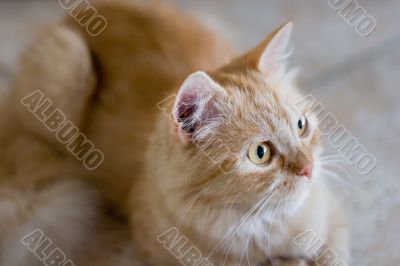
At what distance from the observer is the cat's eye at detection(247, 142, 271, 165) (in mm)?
1217

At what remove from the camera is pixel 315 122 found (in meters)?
1.36

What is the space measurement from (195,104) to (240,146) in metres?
0.14

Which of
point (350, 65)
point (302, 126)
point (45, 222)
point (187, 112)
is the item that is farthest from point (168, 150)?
point (350, 65)

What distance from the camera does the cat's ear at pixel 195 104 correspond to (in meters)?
1.15

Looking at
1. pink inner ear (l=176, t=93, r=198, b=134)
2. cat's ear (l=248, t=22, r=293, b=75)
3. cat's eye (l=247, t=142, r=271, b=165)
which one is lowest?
pink inner ear (l=176, t=93, r=198, b=134)

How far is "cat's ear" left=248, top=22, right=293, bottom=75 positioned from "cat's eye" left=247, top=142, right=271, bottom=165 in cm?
23

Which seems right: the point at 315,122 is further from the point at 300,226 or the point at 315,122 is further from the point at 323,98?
the point at 323,98

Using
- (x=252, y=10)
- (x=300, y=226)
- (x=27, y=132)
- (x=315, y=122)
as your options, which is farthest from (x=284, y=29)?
(x=252, y=10)

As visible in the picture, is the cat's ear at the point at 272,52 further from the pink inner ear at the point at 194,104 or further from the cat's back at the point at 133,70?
the cat's back at the point at 133,70

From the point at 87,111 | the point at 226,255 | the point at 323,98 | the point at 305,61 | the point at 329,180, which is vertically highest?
the point at 305,61

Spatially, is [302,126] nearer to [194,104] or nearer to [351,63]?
[194,104]

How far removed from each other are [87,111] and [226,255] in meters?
0.74

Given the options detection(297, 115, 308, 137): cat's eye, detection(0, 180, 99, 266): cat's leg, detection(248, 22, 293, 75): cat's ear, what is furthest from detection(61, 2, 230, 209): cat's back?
detection(297, 115, 308, 137): cat's eye

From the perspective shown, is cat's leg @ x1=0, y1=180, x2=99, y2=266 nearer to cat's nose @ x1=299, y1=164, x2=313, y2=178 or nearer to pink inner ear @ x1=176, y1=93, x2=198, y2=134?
pink inner ear @ x1=176, y1=93, x2=198, y2=134
